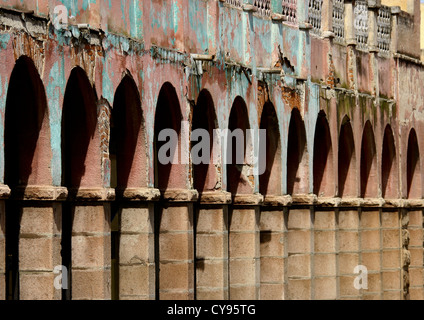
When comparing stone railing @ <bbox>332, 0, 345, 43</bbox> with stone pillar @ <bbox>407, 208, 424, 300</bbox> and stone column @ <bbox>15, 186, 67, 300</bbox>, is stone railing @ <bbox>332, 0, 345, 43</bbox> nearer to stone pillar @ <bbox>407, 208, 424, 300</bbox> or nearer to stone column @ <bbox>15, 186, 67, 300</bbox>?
stone pillar @ <bbox>407, 208, 424, 300</bbox>

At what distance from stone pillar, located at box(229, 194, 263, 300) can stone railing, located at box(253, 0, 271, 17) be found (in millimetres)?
3166

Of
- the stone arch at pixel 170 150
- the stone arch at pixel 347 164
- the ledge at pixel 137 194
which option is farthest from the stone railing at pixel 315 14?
the ledge at pixel 137 194

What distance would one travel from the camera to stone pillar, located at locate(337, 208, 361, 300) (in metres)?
32.0

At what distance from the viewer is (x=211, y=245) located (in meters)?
25.5

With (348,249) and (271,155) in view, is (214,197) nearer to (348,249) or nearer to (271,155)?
(271,155)

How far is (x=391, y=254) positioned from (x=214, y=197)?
33.1ft

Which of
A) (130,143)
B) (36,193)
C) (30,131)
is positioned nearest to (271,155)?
(130,143)

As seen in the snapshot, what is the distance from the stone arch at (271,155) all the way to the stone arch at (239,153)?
1151mm

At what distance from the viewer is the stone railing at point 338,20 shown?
105 feet

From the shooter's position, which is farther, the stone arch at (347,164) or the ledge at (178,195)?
the stone arch at (347,164)

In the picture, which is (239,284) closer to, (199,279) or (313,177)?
(199,279)

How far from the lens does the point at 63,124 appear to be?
72.2ft

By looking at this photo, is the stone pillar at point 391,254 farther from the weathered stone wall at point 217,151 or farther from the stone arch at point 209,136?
the stone arch at point 209,136

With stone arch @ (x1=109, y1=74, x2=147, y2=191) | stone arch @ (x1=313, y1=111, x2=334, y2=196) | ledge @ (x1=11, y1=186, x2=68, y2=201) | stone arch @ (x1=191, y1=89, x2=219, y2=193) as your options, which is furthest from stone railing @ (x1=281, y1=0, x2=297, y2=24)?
ledge @ (x1=11, y1=186, x2=68, y2=201)
